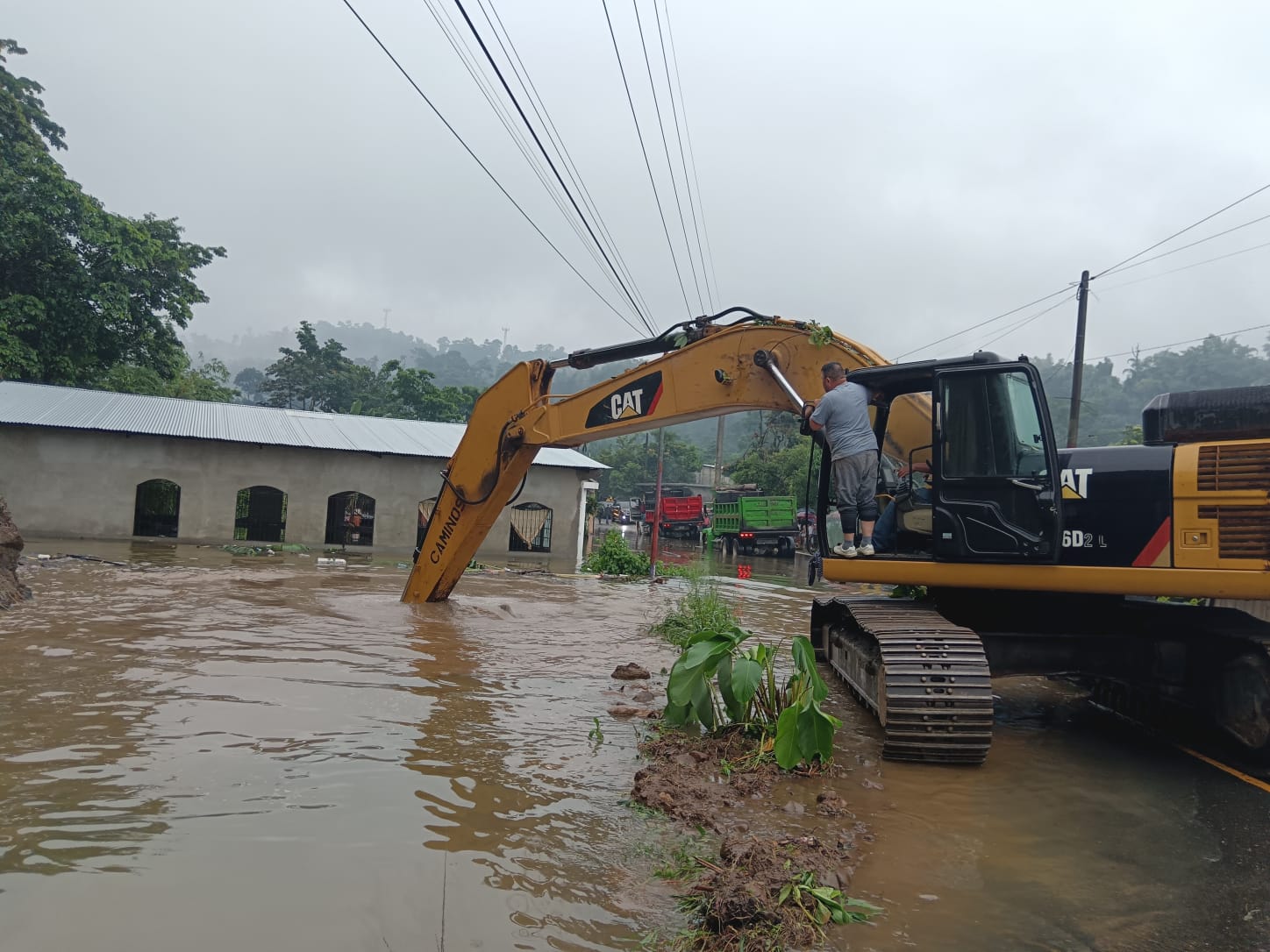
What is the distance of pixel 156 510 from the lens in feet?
85.2

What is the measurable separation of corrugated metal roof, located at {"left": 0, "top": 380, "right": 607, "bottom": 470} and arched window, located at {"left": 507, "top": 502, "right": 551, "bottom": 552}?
1551mm

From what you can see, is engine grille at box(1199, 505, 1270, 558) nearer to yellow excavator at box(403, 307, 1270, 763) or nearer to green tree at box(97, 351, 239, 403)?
yellow excavator at box(403, 307, 1270, 763)

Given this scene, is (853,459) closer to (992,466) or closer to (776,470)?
(992,466)

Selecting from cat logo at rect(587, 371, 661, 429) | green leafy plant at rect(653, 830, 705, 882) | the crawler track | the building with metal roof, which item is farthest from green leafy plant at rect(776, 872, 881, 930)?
the building with metal roof

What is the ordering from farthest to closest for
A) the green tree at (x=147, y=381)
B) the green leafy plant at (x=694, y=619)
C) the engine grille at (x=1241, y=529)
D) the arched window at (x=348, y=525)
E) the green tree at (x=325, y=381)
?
1. the green tree at (x=325, y=381)
2. the green tree at (x=147, y=381)
3. the arched window at (x=348, y=525)
4. the green leafy plant at (x=694, y=619)
5. the engine grille at (x=1241, y=529)

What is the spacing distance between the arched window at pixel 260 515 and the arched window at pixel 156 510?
5.40ft

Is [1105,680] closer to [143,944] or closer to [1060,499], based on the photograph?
[1060,499]

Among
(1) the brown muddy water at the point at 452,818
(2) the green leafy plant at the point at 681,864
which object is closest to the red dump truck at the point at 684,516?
(1) the brown muddy water at the point at 452,818

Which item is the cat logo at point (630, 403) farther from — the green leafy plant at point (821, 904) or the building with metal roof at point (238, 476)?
the building with metal roof at point (238, 476)

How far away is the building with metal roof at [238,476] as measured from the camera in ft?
71.7

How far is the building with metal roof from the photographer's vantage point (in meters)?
21.9

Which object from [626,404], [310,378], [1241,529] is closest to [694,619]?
[626,404]

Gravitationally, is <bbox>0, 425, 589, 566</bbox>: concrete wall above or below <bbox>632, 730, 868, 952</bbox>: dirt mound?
above

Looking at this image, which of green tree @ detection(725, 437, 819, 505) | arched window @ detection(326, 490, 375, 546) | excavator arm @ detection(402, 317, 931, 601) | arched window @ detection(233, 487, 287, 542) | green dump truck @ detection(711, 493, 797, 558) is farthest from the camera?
green tree @ detection(725, 437, 819, 505)
